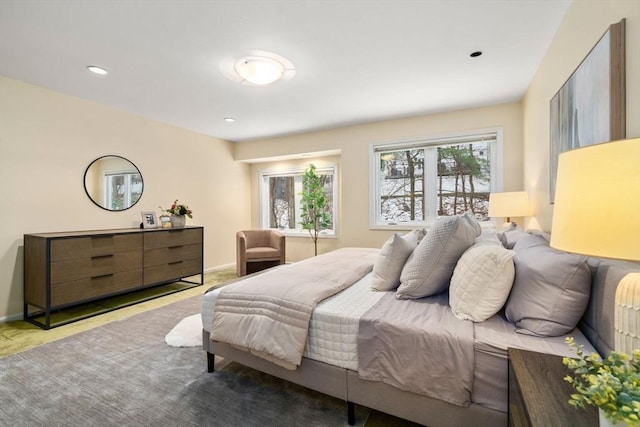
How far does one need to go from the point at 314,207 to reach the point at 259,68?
2.79 metres

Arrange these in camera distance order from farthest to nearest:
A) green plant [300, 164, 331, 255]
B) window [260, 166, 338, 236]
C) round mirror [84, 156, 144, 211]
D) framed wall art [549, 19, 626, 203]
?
window [260, 166, 338, 236], green plant [300, 164, 331, 255], round mirror [84, 156, 144, 211], framed wall art [549, 19, 626, 203]

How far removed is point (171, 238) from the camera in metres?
3.81

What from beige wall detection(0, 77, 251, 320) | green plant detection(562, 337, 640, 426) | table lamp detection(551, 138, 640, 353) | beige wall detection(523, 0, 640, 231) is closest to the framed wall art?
beige wall detection(523, 0, 640, 231)

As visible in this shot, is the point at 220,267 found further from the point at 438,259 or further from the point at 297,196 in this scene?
the point at 438,259

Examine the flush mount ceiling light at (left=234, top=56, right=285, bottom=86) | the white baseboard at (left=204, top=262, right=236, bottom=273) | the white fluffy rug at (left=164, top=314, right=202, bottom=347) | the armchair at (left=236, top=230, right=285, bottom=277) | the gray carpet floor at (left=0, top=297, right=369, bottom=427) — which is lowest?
the gray carpet floor at (left=0, top=297, right=369, bottom=427)

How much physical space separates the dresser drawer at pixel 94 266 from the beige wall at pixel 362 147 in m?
2.76

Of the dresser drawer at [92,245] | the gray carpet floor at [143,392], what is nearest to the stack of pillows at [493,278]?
the gray carpet floor at [143,392]

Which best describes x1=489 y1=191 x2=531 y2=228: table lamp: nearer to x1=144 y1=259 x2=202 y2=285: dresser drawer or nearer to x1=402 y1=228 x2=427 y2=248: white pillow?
x1=402 y1=228 x2=427 y2=248: white pillow

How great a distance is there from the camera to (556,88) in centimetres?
212

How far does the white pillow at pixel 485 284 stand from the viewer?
130 centimetres

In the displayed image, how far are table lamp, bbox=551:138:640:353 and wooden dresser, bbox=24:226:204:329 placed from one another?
3.72m

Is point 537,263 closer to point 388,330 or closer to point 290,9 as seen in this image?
point 388,330

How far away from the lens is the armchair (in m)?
4.50

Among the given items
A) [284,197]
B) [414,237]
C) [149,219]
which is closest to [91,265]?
[149,219]
